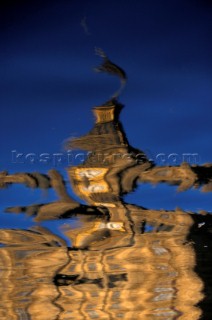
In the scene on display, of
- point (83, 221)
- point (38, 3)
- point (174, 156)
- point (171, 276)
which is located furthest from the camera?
point (171, 276)

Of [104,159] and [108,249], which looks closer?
[104,159]

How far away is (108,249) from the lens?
1626mm

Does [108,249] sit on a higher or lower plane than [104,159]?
lower

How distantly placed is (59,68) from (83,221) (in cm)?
52

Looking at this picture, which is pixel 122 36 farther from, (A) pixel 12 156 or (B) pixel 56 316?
(B) pixel 56 316

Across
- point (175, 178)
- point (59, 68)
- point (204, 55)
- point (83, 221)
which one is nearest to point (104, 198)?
point (83, 221)

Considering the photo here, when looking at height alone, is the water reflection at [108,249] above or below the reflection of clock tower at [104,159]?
below

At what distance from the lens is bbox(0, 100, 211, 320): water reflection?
4.67ft

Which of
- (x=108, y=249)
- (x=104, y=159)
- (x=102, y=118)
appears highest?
(x=102, y=118)

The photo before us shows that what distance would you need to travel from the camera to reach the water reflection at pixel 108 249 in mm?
1423

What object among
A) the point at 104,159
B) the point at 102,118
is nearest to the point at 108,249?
the point at 104,159

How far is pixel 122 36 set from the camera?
1357 mm

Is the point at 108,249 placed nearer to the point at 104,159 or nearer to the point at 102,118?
the point at 104,159

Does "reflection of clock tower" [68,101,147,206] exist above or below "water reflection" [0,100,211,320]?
above
